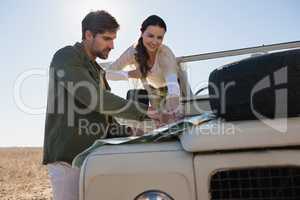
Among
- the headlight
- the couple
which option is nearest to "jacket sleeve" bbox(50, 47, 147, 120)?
the couple

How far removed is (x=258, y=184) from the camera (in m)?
1.59

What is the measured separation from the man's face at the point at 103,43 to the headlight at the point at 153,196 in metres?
1.20

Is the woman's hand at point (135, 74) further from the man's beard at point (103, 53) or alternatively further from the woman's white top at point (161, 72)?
the man's beard at point (103, 53)

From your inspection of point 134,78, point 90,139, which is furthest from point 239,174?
point 134,78

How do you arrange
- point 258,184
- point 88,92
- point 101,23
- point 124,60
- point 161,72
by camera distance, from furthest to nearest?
1. point 124,60
2. point 161,72
3. point 101,23
4. point 88,92
5. point 258,184

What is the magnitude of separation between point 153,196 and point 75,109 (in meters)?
0.97

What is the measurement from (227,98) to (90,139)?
904mm

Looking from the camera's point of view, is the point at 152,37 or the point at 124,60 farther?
the point at 124,60

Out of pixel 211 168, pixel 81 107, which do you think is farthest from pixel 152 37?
pixel 211 168

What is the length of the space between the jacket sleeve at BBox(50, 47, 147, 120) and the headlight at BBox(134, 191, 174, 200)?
2.64 ft

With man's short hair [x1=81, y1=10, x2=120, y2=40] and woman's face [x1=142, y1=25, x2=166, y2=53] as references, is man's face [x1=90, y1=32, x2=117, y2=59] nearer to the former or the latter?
man's short hair [x1=81, y1=10, x2=120, y2=40]

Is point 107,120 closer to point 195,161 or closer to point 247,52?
point 195,161

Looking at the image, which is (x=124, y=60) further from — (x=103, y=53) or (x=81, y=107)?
(x=81, y=107)

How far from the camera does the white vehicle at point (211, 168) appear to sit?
1582 mm
